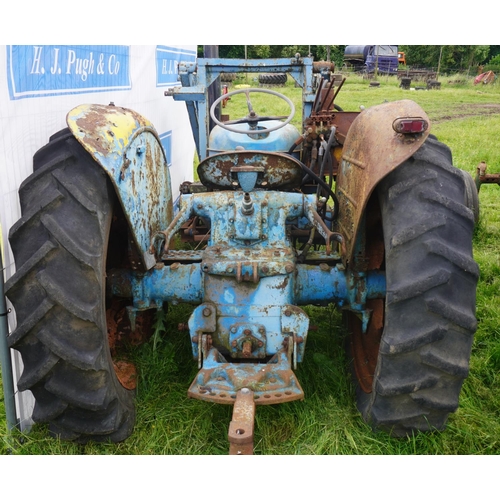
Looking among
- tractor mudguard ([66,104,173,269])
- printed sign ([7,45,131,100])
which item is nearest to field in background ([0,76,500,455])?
tractor mudguard ([66,104,173,269])

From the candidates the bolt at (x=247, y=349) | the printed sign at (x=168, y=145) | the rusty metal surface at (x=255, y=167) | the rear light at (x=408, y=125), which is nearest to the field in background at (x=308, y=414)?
the bolt at (x=247, y=349)

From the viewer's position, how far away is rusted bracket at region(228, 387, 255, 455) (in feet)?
6.27

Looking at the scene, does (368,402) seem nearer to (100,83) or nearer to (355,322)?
(355,322)

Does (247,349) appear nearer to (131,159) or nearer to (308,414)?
(308,414)

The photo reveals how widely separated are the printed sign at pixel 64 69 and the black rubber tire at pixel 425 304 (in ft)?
5.78

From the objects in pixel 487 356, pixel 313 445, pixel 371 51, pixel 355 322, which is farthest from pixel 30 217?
pixel 371 51

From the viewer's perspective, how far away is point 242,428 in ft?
6.41

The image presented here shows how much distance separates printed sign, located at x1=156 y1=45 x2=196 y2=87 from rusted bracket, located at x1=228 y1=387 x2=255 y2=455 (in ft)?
11.9

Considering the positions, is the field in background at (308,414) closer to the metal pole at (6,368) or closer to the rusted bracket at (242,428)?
the metal pole at (6,368)

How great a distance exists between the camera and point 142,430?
2.56 meters

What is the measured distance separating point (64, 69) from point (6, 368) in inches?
64.0

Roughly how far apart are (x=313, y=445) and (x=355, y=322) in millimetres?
832

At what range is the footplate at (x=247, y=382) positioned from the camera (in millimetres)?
2186

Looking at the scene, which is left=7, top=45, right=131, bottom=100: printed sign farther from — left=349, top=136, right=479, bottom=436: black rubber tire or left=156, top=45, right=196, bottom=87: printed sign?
left=349, top=136, right=479, bottom=436: black rubber tire
